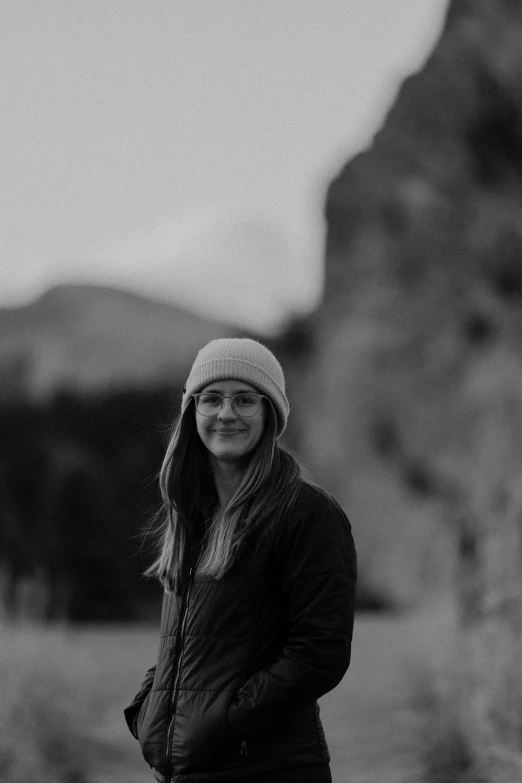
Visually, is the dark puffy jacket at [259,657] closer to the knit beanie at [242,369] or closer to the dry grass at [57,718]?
the knit beanie at [242,369]

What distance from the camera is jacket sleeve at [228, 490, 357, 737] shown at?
1727mm

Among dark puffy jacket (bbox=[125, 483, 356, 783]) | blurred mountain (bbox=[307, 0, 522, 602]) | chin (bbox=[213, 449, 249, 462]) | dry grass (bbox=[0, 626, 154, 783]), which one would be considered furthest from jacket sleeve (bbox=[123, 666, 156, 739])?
blurred mountain (bbox=[307, 0, 522, 602])

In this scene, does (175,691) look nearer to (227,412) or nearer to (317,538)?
(317,538)

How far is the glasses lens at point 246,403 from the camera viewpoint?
1.98 m

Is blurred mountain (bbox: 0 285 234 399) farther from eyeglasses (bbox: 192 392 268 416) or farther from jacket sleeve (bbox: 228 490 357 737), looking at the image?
jacket sleeve (bbox: 228 490 357 737)

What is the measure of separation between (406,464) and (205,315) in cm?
547

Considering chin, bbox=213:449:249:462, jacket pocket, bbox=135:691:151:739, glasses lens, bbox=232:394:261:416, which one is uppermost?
glasses lens, bbox=232:394:261:416

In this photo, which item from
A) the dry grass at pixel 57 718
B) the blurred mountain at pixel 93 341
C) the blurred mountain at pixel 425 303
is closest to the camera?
the dry grass at pixel 57 718

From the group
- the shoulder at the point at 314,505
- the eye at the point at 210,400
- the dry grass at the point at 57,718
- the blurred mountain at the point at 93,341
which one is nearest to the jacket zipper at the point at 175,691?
the shoulder at the point at 314,505

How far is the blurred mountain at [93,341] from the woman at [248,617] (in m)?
9.56

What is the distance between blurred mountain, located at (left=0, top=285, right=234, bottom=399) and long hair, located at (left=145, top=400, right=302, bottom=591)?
372 inches

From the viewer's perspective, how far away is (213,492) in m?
2.06

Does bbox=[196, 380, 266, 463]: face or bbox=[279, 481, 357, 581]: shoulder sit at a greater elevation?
bbox=[196, 380, 266, 463]: face

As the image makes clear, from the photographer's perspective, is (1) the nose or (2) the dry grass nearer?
(1) the nose
